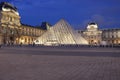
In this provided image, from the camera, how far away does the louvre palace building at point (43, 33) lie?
2628 inches

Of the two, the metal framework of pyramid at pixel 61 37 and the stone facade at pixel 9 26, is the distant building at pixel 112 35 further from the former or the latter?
the metal framework of pyramid at pixel 61 37

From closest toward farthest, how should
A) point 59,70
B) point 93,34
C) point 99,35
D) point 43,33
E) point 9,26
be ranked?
1. point 59,70
2. point 43,33
3. point 9,26
4. point 99,35
5. point 93,34

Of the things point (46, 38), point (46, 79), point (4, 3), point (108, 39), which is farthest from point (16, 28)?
point (46, 79)

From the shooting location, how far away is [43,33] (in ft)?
288

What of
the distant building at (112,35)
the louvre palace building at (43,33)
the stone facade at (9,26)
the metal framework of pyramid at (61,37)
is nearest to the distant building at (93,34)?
the louvre palace building at (43,33)

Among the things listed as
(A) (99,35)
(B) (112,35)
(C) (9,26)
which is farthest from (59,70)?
(B) (112,35)

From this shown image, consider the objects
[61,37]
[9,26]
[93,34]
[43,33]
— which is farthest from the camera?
[93,34]

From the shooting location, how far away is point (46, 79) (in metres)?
7.64

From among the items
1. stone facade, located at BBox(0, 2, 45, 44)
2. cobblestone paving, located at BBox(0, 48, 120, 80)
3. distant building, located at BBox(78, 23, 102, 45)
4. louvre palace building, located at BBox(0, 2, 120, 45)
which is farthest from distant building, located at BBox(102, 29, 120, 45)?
cobblestone paving, located at BBox(0, 48, 120, 80)

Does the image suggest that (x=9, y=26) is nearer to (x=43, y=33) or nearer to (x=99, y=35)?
(x=43, y=33)

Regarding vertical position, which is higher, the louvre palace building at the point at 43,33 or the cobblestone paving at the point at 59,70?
the louvre palace building at the point at 43,33

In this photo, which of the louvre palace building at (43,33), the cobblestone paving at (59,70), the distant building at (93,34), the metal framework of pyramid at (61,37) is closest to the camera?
the cobblestone paving at (59,70)

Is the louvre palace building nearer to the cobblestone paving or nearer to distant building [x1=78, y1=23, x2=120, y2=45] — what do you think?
distant building [x1=78, y1=23, x2=120, y2=45]

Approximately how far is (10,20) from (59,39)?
4083cm
